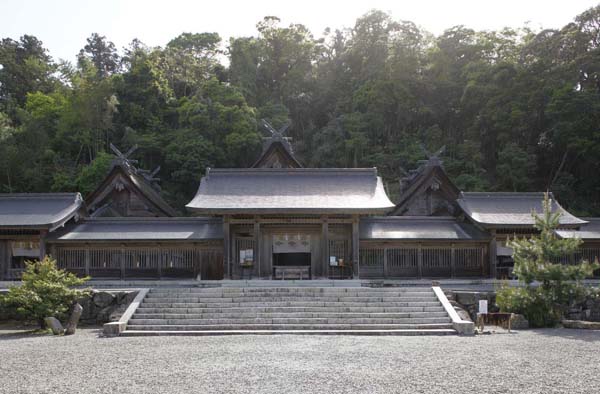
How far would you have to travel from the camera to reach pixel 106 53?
65.8 metres

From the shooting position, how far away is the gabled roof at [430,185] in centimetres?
2841

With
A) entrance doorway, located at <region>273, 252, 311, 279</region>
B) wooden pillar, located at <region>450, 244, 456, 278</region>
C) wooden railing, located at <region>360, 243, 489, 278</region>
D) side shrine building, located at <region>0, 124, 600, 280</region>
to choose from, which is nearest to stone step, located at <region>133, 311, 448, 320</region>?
side shrine building, located at <region>0, 124, 600, 280</region>

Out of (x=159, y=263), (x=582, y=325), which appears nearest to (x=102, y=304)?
(x=159, y=263)

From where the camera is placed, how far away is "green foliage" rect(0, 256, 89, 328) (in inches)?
665

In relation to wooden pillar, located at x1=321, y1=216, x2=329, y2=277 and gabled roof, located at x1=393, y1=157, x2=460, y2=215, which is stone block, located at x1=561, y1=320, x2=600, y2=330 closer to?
wooden pillar, located at x1=321, y1=216, x2=329, y2=277

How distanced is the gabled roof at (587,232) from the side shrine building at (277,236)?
0.05 meters

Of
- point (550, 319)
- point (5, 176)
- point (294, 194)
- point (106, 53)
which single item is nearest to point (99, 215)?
point (294, 194)

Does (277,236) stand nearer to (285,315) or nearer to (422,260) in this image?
(422,260)

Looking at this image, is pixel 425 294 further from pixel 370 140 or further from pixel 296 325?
pixel 370 140

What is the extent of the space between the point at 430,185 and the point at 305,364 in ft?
63.6

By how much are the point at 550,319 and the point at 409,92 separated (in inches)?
1249

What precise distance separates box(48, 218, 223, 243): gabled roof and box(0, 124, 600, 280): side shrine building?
0.15 feet

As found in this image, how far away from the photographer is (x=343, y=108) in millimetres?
50156

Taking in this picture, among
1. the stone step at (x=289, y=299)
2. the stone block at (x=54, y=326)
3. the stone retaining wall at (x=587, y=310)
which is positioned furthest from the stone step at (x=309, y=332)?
the stone retaining wall at (x=587, y=310)
